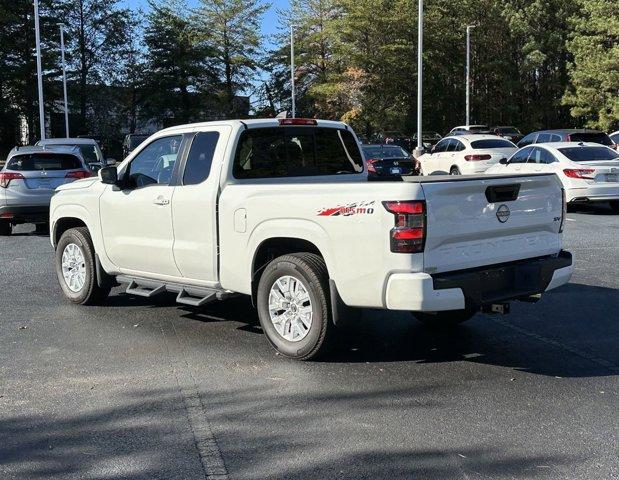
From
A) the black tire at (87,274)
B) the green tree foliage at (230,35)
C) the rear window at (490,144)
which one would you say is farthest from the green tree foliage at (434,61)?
the black tire at (87,274)

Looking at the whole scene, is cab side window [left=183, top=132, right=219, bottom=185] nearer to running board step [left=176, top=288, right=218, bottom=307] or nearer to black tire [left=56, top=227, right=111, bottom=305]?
running board step [left=176, top=288, right=218, bottom=307]

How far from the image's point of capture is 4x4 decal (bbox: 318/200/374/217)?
511cm

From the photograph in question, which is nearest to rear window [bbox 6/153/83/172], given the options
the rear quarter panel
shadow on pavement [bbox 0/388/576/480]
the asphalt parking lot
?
the asphalt parking lot

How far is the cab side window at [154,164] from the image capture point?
6930 millimetres

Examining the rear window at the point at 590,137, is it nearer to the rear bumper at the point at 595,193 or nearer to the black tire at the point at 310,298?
the rear bumper at the point at 595,193

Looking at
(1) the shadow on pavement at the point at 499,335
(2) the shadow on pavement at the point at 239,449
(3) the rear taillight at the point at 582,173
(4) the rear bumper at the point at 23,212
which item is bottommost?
(2) the shadow on pavement at the point at 239,449

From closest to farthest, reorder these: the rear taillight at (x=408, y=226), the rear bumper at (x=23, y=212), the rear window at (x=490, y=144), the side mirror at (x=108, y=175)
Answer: the rear taillight at (x=408, y=226) → the side mirror at (x=108, y=175) → the rear bumper at (x=23, y=212) → the rear window at (x=490, y=144)

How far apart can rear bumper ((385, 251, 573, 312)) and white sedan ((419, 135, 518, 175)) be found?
15681 mm

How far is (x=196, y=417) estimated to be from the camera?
4.65 m

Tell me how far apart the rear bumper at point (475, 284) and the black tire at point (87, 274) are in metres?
3.88

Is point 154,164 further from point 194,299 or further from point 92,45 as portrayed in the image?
point 92,45

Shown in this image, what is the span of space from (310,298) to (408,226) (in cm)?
107

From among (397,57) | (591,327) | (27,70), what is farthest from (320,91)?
(591,327)

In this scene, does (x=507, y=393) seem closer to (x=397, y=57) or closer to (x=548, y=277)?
(x=548, y=277)
